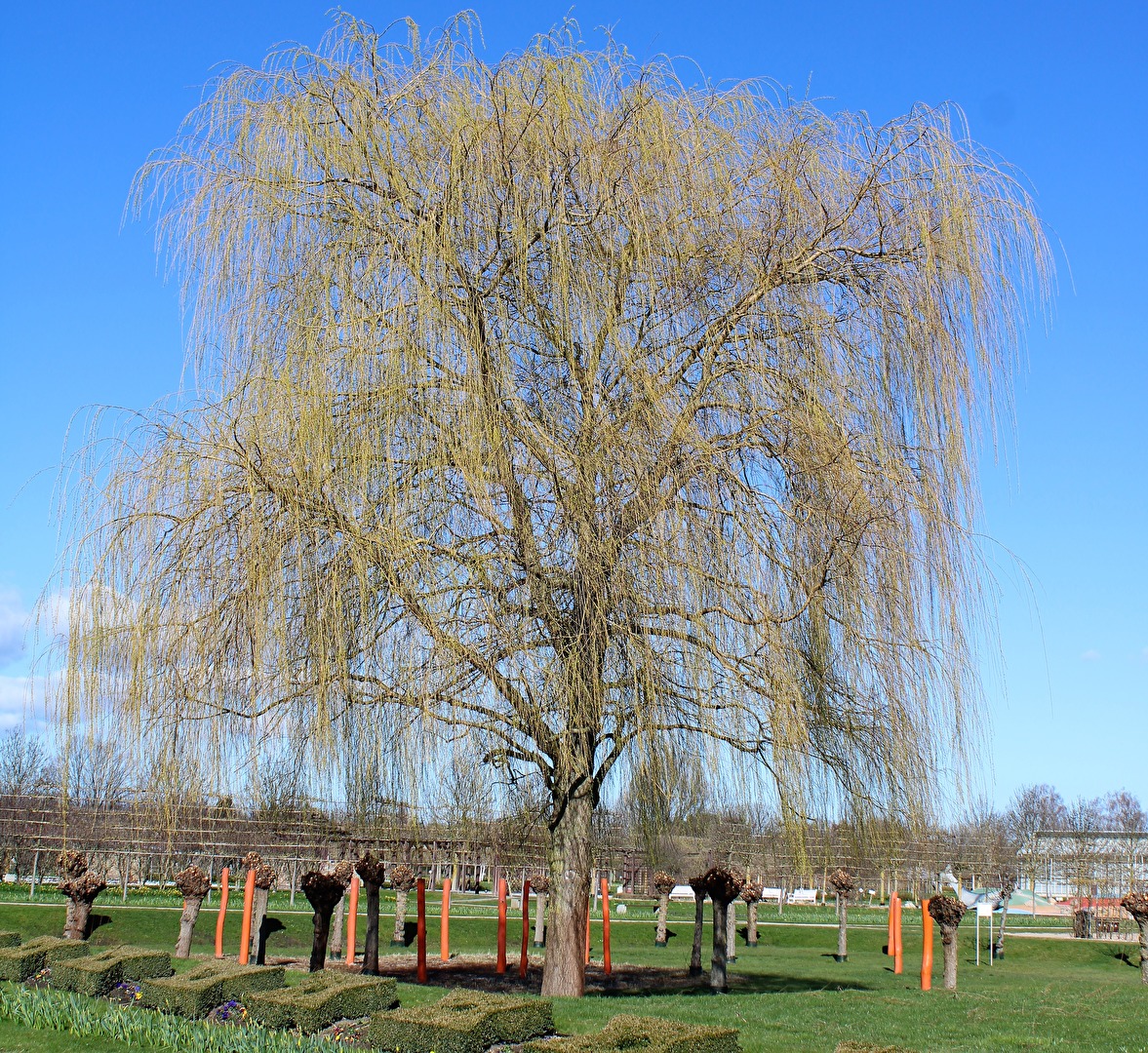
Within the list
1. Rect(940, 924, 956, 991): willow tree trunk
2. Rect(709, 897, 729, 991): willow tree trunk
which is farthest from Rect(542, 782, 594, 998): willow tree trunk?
Rect(940, 924, 956, 991): willow tree trunk

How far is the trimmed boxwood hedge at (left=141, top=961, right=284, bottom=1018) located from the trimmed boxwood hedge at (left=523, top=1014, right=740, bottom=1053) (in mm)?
3432

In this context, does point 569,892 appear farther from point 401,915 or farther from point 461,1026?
point 401,915

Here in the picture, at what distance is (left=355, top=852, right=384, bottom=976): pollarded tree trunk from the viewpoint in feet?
44.5

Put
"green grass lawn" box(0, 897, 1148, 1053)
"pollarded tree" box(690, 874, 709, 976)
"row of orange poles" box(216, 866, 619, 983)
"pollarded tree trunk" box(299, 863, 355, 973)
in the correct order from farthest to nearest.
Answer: "pollarded tree" box(690, 874, 709, 976) → "row of orange poles" box(216, 866, 619, 983) → "pollarded tree trunk" box(299, 863, 355, 973) → "green grass lawn" box(0, 897, 1148, 1053)

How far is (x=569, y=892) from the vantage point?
1023cm

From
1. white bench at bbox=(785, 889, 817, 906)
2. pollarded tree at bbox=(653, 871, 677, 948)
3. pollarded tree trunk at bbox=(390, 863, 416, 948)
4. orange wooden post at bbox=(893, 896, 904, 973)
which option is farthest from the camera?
white bench at bbox=(785, 889, 817, 906)

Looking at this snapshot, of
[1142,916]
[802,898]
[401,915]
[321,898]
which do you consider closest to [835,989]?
[321,898]

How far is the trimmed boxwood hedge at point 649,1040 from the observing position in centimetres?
653

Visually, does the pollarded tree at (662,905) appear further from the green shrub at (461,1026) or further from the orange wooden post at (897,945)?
the green shrub at (461,1026)

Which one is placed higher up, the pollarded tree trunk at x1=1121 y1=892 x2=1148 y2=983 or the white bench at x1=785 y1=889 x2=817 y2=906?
the pollarded tree trunk at x1=1121 y1=892 x2=1148 y2=983

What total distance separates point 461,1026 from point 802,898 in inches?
1388

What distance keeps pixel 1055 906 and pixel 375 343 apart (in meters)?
41.8

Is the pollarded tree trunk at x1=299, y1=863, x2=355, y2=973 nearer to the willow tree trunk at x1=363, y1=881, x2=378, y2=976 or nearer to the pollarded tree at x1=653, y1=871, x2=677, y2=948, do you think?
the willow tree trunk at x1=363, y1=881, x2=378, y2=976

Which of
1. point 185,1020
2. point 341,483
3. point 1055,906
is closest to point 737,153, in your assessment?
point 341,483
